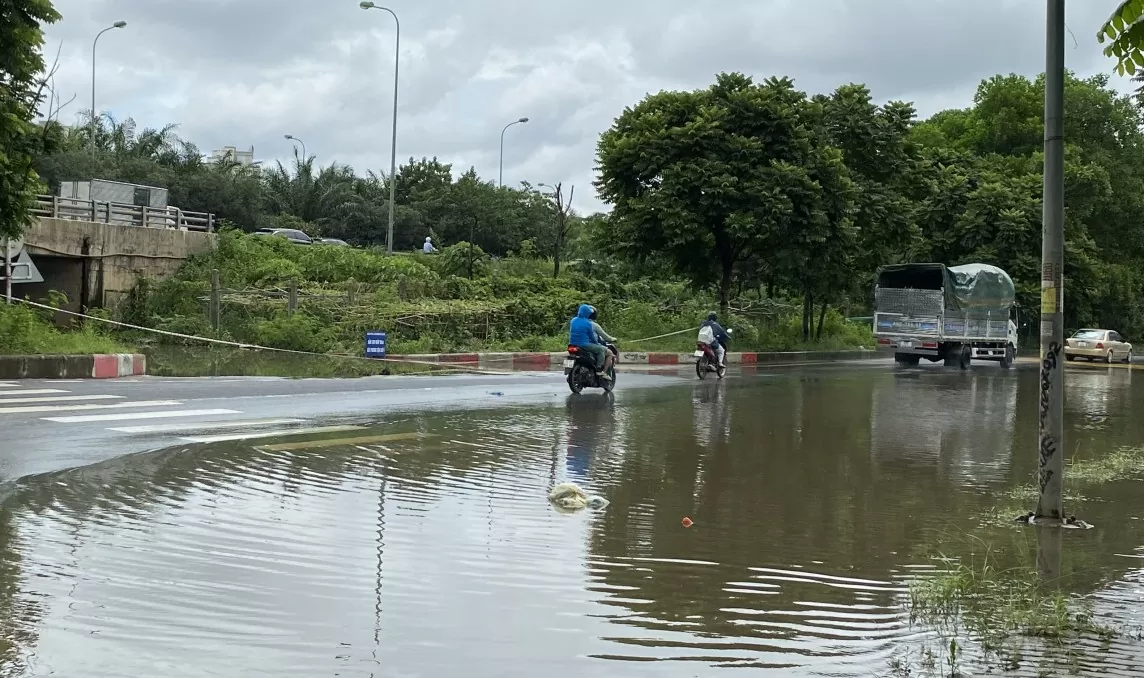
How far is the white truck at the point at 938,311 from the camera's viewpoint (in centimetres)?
3030

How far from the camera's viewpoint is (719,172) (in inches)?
1104

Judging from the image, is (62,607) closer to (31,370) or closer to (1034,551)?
(1034,551)

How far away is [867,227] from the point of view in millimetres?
31969

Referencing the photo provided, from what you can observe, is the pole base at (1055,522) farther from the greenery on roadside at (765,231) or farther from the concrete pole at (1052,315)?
the greenery on roadside at (765,231)

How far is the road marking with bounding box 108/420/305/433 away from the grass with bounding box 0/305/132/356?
6.74 meters

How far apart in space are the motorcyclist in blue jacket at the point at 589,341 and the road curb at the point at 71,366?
7674mm

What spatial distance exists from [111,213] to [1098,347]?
3460cm

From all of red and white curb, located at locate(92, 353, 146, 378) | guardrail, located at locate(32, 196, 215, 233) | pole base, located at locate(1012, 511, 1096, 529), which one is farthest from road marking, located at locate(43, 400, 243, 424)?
guardrail, located at locate(32, 196, 215, 233)

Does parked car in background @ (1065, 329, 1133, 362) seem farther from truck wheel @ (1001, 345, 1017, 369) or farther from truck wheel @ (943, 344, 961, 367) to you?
truck wheel @ (943, 344, 961, 367)

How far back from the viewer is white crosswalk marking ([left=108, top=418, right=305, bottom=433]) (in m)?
11.1

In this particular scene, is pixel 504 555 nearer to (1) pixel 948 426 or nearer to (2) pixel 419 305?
(1) pixel 948 426

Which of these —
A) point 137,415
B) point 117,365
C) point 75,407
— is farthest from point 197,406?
point 117,365

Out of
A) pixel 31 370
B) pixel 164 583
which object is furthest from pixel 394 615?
pixel 31 370

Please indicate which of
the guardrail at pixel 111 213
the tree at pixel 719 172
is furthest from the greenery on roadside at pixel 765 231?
the guardrail at pixel 111 213
